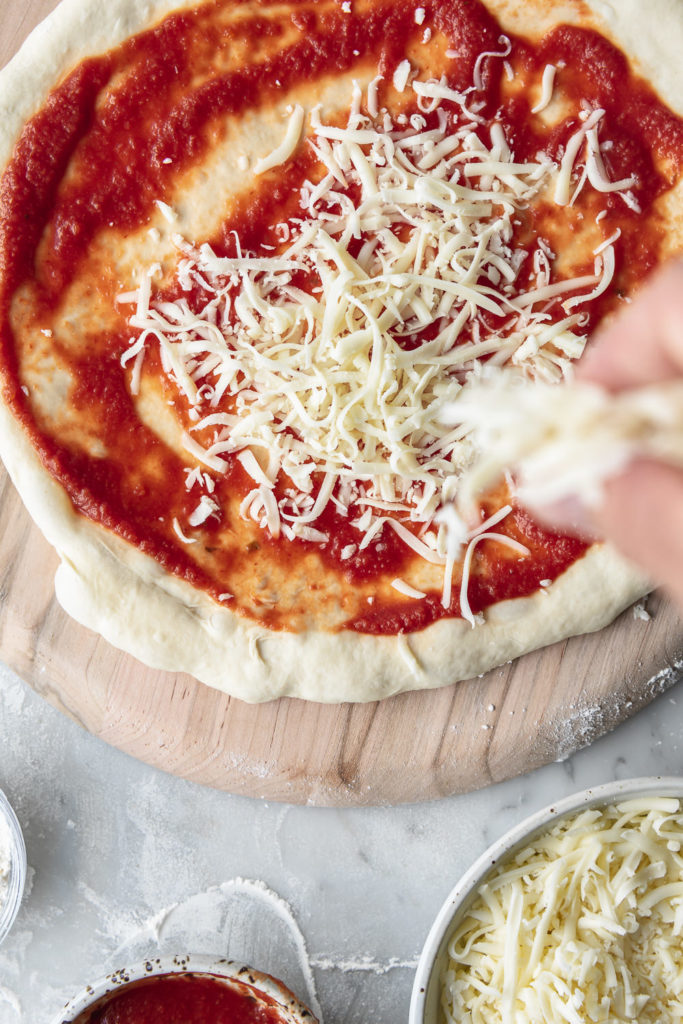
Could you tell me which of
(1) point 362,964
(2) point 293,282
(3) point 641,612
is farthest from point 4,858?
(3) point 641,612

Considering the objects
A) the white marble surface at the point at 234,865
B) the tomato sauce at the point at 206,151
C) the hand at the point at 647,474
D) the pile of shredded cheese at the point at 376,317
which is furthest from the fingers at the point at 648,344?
the white marble surface at the point at 234,865

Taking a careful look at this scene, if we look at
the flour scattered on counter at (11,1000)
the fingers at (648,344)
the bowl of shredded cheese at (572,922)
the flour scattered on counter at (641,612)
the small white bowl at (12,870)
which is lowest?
the bowl of shredded cheese at (572,922)

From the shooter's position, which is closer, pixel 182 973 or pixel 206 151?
pixel 182 973

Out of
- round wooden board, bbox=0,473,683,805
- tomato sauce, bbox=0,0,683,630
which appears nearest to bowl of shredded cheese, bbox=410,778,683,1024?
round wooden board, bbox=0,473,683,805

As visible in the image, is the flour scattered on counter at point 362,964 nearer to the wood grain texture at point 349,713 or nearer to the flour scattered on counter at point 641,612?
the wood grain texture at point 349,713

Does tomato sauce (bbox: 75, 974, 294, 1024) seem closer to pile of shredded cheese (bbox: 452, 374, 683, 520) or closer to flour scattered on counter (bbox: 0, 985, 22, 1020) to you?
flour scattered on counter (bbox: 0, 985, 22, 1020)

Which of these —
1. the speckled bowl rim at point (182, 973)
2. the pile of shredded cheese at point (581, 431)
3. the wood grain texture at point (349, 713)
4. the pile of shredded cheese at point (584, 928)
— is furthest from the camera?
the wood grain texture at point (349, 713)

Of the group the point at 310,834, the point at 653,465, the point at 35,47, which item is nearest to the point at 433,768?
the point at 310,834

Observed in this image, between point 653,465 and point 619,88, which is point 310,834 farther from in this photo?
point 619,88

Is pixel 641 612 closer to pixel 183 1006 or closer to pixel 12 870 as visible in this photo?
pixel 183 1006
